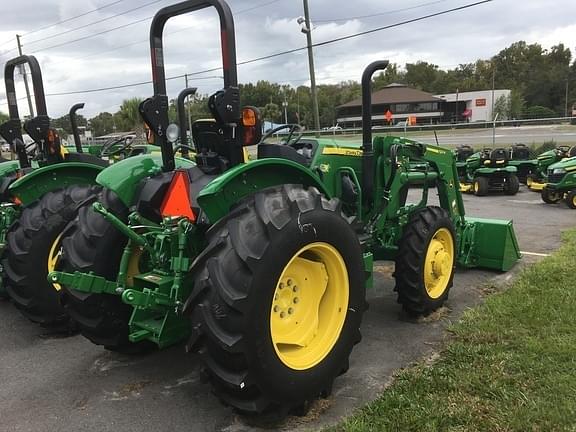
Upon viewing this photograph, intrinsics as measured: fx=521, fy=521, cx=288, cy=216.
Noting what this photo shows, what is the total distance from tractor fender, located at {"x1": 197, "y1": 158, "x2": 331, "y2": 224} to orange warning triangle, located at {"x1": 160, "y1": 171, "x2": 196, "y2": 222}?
0.32m

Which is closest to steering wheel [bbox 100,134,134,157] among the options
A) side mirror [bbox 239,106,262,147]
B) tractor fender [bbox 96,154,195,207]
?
tractor fender [bbox 96,154,195,207]

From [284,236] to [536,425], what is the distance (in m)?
1.78

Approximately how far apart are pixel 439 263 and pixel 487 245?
5.51 feet

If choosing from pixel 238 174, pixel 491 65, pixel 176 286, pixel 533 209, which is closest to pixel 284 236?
pixel 238 174

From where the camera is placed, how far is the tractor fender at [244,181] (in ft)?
9.46

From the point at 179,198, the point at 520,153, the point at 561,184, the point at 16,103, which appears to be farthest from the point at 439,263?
the point at 520,153

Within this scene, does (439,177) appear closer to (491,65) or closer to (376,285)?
(376,285)

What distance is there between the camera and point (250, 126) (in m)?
3.20

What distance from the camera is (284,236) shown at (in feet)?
9.21

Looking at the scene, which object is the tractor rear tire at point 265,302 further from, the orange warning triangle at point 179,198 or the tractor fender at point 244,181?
the orange warning triangle at point 179,198

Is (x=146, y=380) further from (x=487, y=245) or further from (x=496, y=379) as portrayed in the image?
(x=487, y=245)

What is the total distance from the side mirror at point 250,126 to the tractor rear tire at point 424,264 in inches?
84.0

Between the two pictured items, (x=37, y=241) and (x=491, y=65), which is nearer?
(x=37, y=241)

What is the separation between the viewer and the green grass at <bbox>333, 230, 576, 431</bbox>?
9.82 feet
